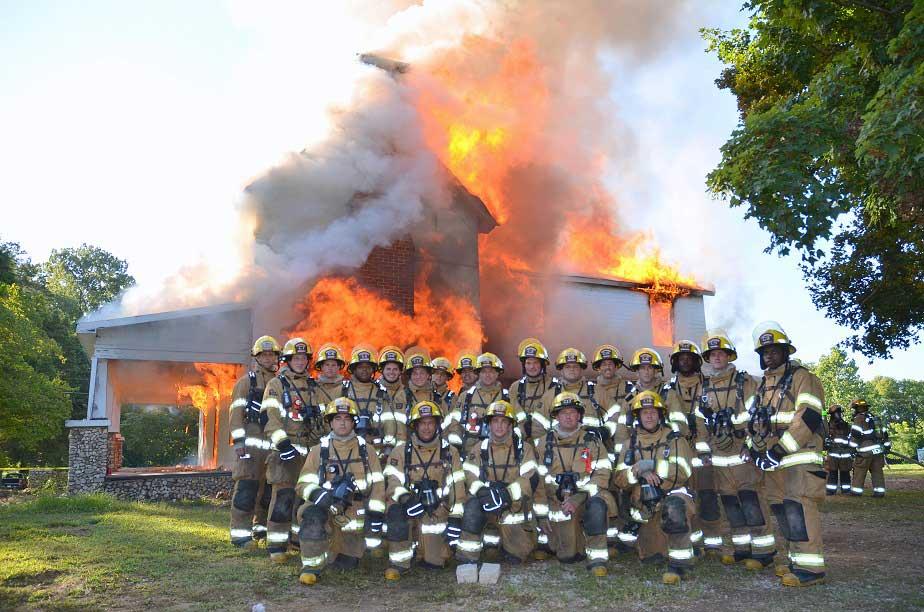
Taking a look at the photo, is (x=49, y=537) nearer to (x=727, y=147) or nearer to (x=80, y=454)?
(x=80, y=454)

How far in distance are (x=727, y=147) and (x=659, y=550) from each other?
456 cm

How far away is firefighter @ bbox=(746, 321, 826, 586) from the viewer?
5652 mm

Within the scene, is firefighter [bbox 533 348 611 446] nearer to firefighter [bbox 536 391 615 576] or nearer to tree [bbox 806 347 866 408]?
firefighter [bbox 536 391 615 576]

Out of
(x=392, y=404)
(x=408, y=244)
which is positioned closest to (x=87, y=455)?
(x=408, y=244)

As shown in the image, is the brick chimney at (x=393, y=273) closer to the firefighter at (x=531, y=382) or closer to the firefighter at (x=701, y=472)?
the firefighter at (x=531, y=382)

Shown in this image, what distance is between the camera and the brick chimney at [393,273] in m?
13.0

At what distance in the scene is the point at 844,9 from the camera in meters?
7.70

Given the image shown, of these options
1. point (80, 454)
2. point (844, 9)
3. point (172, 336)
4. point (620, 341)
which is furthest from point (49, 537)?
point (620, 341)

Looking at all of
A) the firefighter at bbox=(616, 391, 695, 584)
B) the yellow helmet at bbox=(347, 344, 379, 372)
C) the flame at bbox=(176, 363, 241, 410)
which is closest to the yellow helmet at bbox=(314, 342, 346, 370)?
the yellow helmet at bbox=(347, 344, 379, 372)

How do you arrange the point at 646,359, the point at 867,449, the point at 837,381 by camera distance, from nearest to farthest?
1. the point at 646,359
2. the point at 867,449
3. the point at 837,381

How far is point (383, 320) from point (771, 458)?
8.25 metres

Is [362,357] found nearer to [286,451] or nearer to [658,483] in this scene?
[286,451]

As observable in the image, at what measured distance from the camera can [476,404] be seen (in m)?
7.61

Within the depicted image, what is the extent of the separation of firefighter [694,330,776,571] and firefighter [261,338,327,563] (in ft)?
13.8
